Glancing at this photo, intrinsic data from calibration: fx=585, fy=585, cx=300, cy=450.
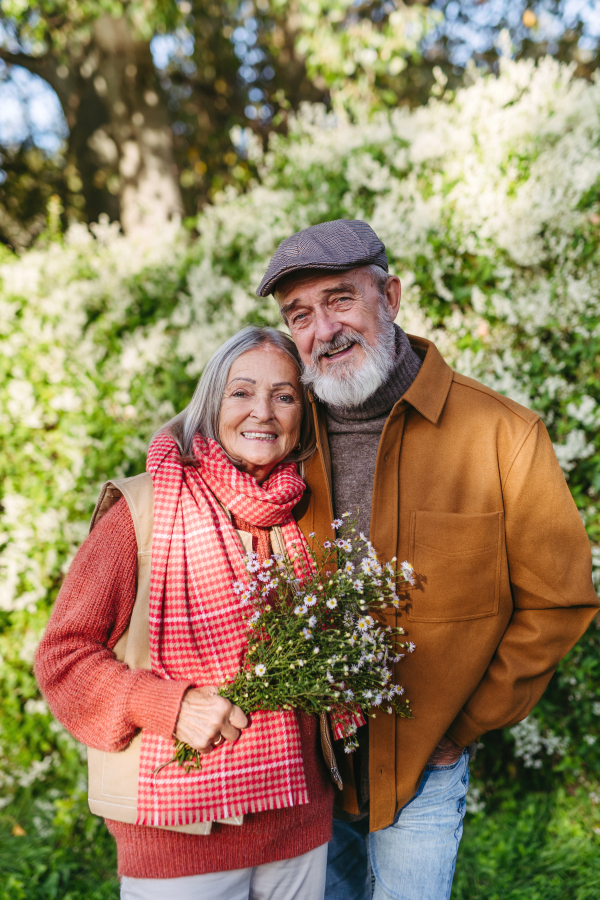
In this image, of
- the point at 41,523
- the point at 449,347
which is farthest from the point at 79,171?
the point at 449,347

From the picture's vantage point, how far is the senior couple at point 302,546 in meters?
1.65

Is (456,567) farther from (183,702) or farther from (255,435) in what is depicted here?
(183,702)

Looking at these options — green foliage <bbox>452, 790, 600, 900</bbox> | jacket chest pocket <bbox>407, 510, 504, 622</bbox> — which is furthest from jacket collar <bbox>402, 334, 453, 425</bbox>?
green foliage <bbox>452, 790, 600, 900</bbox>

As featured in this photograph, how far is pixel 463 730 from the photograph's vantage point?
200cm

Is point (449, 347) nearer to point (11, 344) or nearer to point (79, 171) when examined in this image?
point (11, 344)

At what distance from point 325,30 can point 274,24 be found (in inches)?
107

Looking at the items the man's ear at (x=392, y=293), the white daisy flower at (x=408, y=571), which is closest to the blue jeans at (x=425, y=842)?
the white daisy flower at (x=408, y=571)

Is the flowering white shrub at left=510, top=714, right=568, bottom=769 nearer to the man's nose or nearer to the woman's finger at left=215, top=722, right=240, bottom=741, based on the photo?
the woman's finger at left=215, top=722, right=240, bottom=741

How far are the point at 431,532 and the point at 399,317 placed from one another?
1913 millimetres

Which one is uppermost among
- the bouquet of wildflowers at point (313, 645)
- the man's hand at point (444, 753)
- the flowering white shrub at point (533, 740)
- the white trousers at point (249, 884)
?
the bouquet of wildflowers at point (313, 645)

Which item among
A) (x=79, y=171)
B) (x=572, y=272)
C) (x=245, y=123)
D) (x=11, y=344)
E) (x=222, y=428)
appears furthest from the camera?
(x=245, y=123)

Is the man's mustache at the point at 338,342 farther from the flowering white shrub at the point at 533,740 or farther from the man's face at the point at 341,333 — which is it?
the flowering white shrub at the point at 533,740

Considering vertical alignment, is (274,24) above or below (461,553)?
above

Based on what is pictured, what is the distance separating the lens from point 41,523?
3637 mm
